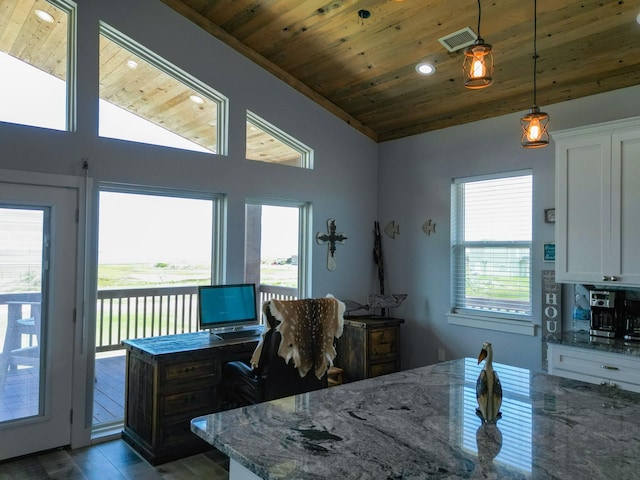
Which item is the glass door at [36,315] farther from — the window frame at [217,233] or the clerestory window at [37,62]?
the window frame at [217,233]

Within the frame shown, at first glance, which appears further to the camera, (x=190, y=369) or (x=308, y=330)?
(x=190, y=369)

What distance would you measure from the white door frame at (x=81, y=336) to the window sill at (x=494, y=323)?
331cm

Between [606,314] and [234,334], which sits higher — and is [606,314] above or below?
above

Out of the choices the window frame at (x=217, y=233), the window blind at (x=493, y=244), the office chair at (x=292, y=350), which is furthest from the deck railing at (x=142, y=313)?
the window blind at (x=493, y=244)

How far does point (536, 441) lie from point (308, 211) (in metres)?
3.78

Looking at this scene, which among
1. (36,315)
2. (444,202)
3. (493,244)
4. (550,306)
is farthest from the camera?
(444,202)

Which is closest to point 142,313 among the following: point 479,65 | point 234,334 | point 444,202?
point 234,334

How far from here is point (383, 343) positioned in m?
4.77

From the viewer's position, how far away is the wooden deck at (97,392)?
10.9 feet

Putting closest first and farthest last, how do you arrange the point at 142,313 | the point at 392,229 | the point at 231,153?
the point at 142,313, the point at 231,153, the point at 392,229

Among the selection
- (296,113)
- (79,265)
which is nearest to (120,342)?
(79,265)

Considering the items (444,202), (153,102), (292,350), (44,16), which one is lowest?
(292,350)

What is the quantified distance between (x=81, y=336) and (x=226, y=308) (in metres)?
1.10

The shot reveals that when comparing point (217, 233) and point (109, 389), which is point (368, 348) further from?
point (109, 389)
